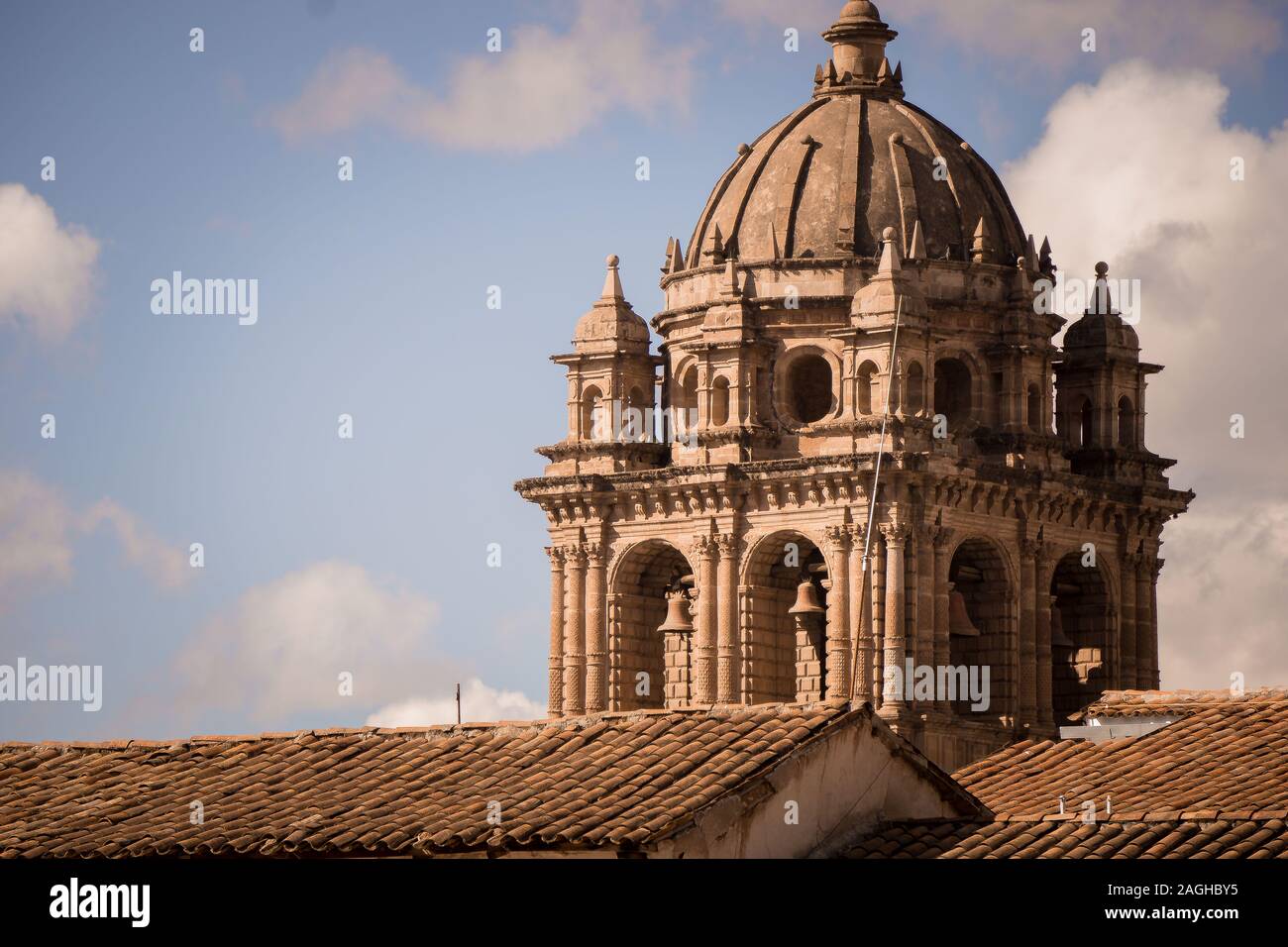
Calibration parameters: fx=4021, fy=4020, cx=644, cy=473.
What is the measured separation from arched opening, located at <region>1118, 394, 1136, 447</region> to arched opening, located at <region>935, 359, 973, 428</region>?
3.53 metres

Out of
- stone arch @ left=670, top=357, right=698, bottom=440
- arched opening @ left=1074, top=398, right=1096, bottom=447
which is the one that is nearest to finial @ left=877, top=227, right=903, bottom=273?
stone arch @ left=670, top=357, right=698, bottom=440

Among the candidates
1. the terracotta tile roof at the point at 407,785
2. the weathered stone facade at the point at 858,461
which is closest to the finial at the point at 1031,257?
the weathered stone facade at the point at 858,461

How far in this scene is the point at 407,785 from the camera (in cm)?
4428

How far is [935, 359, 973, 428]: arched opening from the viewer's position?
73500 millimetres

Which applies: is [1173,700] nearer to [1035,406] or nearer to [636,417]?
[1035,406]

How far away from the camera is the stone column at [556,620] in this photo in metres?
74.6

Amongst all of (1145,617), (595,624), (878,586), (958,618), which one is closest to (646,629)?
(595,624)

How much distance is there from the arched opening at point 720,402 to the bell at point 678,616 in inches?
129

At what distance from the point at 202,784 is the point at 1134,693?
20035 mm

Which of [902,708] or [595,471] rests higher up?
[595,471]

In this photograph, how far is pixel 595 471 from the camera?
74250mm
